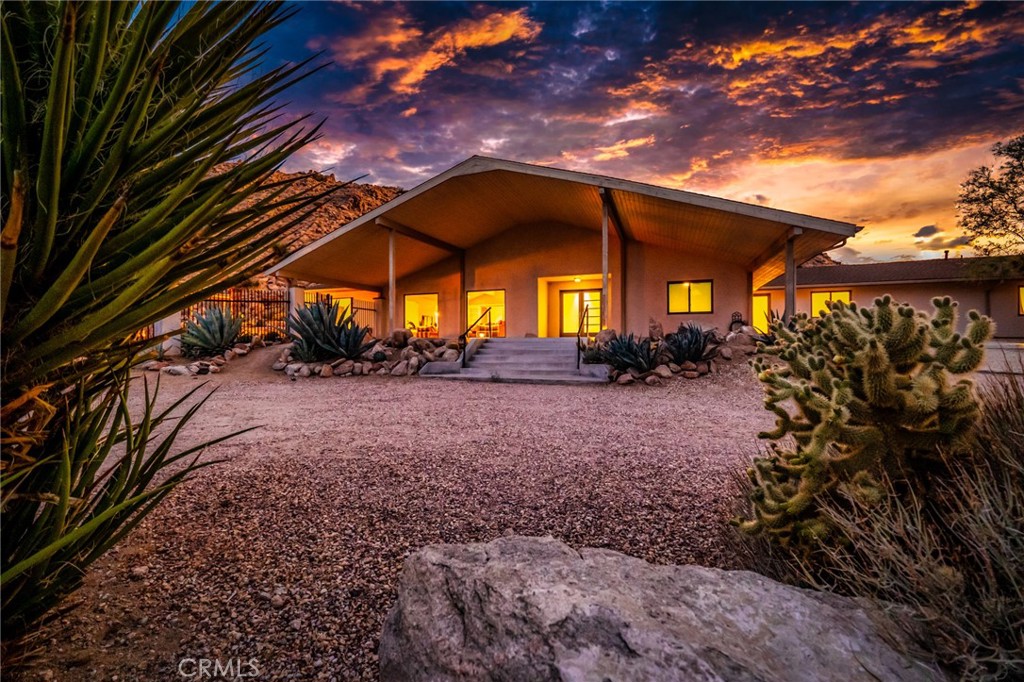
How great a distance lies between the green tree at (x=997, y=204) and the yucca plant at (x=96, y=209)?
31.4m

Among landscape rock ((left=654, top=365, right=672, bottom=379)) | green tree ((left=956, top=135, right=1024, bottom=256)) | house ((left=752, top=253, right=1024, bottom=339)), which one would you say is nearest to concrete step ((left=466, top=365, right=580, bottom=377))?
landscape rock ((left=654, top=365, right=672, bottom=379))

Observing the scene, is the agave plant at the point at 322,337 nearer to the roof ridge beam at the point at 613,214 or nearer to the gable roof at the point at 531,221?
the gable roof at the point at 531,221

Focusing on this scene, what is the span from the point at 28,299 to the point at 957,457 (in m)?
2.72

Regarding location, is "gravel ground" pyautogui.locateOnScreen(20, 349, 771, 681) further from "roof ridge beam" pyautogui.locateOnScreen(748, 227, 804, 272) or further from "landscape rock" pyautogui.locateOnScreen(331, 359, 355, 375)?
"roof ridge beam" pyautogui.locateOnScreen(748, 227, 804, 272)

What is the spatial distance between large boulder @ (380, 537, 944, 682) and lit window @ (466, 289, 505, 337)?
649 inches

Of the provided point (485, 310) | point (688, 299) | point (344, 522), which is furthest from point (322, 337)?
point (688, 299)

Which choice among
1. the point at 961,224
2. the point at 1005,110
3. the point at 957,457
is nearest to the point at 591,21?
the point at 957,457

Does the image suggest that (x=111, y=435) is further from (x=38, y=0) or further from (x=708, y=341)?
(x=708, y=341)

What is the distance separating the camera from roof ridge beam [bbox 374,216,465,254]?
45.2ft

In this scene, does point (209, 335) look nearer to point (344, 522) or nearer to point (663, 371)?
point (663, 371)

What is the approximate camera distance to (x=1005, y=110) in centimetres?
1072

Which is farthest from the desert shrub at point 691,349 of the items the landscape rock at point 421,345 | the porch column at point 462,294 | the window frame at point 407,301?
the window frame at point 407,301

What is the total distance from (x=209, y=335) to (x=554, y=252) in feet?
37.3

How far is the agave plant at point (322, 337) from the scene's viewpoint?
1166 centimetres
